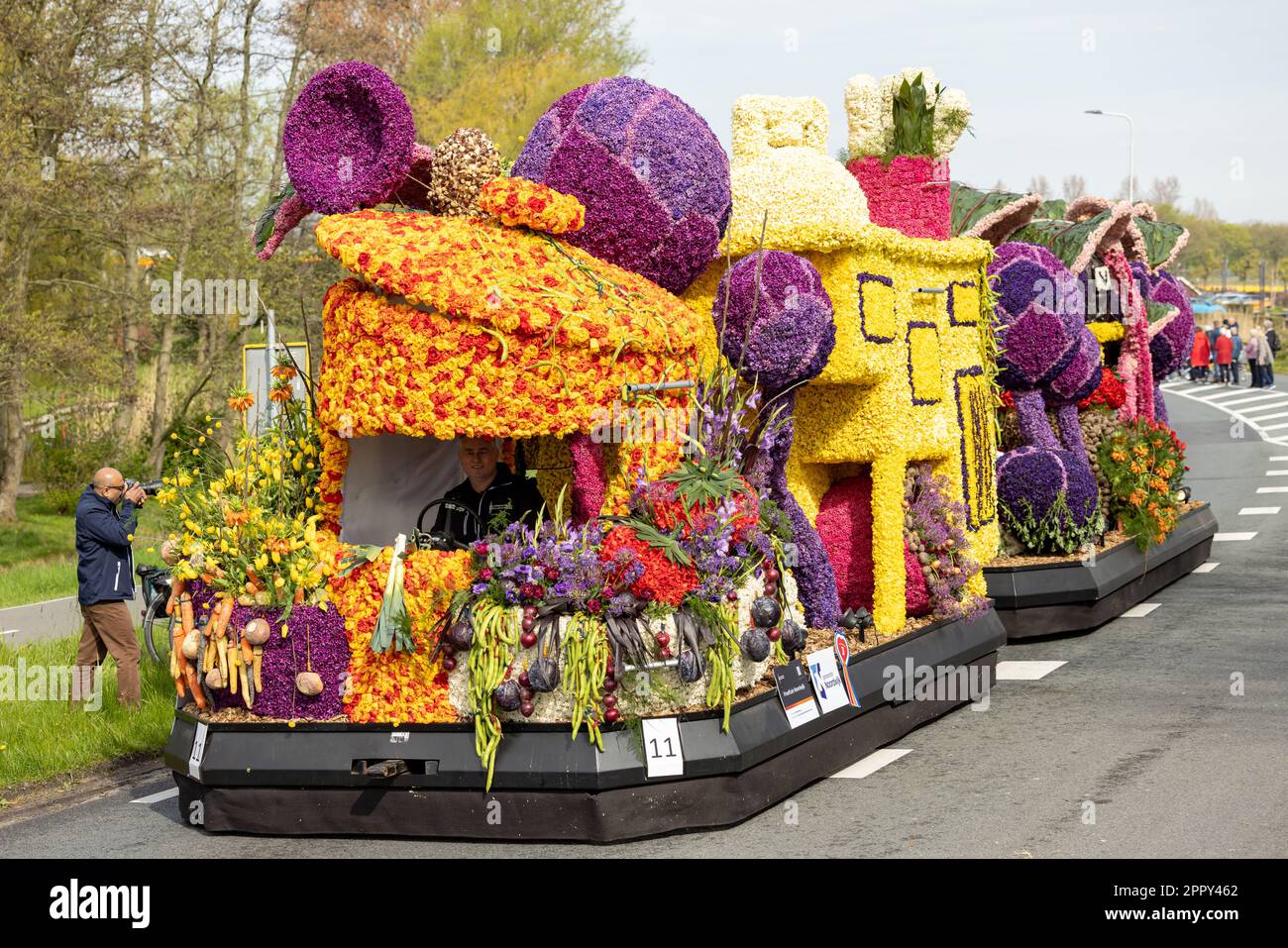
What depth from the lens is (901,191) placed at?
32.1ft

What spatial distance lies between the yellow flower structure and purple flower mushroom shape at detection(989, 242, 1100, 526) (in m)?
1.71

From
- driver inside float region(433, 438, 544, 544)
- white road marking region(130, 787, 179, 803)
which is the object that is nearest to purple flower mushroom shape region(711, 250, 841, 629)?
driver inside float region(433, 438, 544, 544)

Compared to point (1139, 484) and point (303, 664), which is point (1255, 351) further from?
point (303, 664)

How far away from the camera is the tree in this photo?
920 inches

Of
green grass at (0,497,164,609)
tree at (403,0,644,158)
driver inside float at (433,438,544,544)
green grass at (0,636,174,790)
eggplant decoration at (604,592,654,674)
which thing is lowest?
green grass at (0,636,174,790)

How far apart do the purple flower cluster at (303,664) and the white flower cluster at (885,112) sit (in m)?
5.17

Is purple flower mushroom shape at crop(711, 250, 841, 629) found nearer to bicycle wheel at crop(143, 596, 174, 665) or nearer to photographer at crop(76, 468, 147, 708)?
photographer at crop(76, 468, 147, 708)

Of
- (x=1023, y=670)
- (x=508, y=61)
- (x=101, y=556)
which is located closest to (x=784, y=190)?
(x=1023, y=670)

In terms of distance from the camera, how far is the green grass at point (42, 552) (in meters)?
14.3

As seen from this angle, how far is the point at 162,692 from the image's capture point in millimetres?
9797

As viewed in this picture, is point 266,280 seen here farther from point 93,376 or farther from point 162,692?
point 162,692

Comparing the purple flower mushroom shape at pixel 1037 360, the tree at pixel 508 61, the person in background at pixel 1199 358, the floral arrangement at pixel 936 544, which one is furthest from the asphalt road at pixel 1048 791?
the person in background at pixel 1199 358

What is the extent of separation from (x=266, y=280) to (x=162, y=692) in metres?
10.8

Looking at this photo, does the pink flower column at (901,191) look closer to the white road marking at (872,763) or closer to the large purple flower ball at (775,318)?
the large purple flower ball at (775,318)
